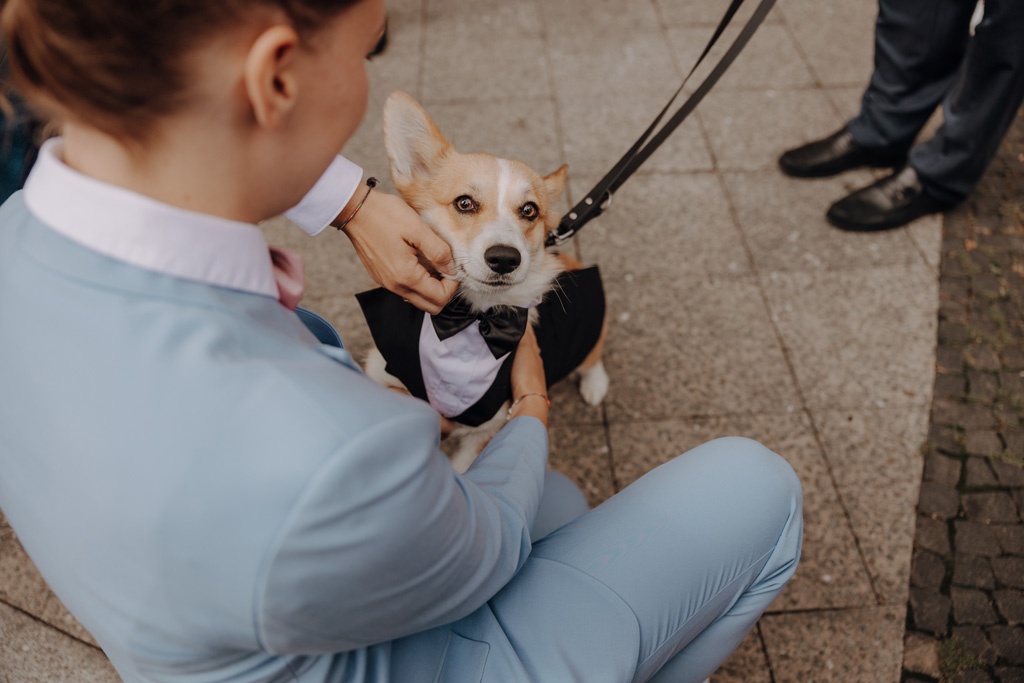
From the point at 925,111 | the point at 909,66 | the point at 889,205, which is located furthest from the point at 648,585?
the point at 925,111

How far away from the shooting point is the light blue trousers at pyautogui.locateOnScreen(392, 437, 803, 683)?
4.00ft

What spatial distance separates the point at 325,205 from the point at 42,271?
37.4 inches

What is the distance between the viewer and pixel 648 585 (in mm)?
→ 1311

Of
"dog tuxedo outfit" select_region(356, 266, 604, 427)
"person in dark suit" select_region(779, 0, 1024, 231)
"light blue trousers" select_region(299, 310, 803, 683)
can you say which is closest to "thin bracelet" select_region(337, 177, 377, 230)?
"dog tuxedo outfit" select_region(356, 266, 604, 427)

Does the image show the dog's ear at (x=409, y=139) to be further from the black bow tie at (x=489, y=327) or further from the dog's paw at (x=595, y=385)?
the dog's paw at (x=595, y=385)

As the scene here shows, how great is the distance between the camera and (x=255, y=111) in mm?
803

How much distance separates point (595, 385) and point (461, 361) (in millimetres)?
827

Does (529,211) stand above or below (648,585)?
above

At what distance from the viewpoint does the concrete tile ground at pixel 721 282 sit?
7.00ft

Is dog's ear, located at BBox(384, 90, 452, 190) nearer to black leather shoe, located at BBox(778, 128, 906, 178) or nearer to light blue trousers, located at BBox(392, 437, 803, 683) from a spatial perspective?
light blue trousers, located at BBox(392, 437, 803, 683)

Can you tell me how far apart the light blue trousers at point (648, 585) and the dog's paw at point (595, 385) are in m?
1.10

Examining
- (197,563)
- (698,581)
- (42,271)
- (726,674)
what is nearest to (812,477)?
(726,674)

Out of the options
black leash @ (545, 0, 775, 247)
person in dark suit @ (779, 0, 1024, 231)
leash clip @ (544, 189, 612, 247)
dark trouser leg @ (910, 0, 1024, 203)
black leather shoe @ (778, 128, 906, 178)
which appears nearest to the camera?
black leash @ (545, 0, 775, 247)

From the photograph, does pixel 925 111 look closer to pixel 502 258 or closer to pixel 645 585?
pixel 502 258
